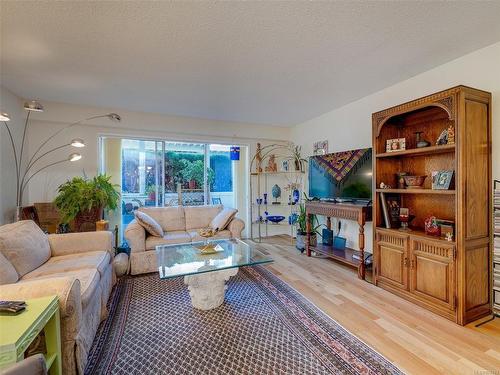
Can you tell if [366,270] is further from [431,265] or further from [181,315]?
[181,315]

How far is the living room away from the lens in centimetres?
159

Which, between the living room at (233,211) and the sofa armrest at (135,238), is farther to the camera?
the sofa armrest at (135,238)

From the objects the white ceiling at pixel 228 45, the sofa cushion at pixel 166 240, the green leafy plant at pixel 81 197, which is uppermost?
the white ceiling at pixel 228 45

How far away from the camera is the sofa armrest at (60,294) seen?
4.40ft

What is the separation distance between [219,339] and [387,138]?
106 inches

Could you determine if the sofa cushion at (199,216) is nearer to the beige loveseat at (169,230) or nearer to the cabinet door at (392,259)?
the beige loveseat at (169,230)

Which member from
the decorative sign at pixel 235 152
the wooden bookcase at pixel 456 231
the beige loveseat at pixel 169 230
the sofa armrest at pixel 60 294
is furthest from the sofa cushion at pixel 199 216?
the wooden bookcase at pixel 456 231

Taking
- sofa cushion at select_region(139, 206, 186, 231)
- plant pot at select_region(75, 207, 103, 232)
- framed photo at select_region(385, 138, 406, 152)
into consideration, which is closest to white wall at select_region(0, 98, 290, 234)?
plant pot at select_region(75, 207, 103, 232)

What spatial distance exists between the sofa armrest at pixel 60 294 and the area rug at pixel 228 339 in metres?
0.37

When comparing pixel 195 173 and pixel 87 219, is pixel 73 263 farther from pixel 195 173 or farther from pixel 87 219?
pixel 195 173

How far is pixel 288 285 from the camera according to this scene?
2.66 m

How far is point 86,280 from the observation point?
176 centimetres

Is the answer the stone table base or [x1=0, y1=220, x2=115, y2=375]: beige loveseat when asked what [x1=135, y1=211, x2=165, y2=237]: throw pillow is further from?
the stone table base

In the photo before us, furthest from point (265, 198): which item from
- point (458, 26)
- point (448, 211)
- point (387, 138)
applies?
point (458, 26)
